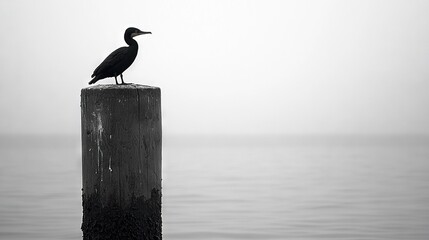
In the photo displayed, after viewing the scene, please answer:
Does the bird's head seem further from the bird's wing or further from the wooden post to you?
the wooden post

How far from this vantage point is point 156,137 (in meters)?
5.23

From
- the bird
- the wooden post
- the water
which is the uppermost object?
the bird

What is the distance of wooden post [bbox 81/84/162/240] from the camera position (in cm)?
504

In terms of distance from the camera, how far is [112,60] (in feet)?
22.5

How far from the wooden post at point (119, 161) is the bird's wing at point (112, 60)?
165 centimetres

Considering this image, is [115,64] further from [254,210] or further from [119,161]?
[254,210]

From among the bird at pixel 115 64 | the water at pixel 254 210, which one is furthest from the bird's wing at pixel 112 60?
the water at pixel 254 210

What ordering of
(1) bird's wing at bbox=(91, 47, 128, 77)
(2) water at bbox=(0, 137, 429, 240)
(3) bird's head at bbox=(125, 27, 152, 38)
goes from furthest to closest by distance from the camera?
(2) water at bbox=(0, 137, 429, 240) → (3) bird's head at bbox=(125, 27, 152, 38) → (1) bird's wing at bbox=(91, 47, 128, 77)

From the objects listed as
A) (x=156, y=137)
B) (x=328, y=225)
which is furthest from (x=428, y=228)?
(x=156, y=137)

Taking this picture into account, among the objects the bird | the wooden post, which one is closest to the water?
the bird

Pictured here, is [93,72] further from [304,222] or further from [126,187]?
[304,222]

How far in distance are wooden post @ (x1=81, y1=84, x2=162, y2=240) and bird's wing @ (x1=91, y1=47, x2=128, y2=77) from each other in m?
1.65

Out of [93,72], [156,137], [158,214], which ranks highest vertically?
[93,72]

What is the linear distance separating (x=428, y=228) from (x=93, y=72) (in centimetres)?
1124
